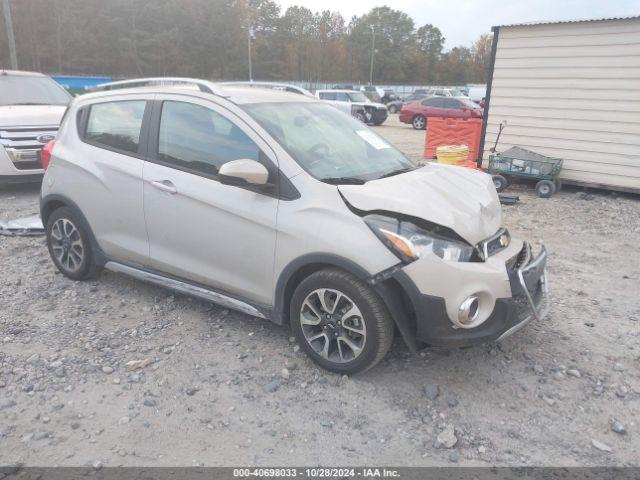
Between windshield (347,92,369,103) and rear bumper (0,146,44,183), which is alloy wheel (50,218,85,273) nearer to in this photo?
rear bumper (0,146,44,183)

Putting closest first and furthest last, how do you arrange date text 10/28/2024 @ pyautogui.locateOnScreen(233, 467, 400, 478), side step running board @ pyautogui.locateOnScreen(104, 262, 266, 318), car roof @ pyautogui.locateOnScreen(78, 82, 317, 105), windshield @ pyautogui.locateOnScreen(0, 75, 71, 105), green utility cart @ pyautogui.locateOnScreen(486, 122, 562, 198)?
1. date text 10/28/2024 @ pyautogui.locateOnScreen(233, 467, 400, 478)
2. side step running board @ pyautogui.locateOnScreen(104, 262, 266, 318)
3. car roof @ pyautogui.locateOnScreen(78, 82, 317, 105)
4. windshield @ pyautogui.locateOnScreen(0, 75, 71, 105)
5. green utility cart @ pyautogui.locateOnScreen(486, 122, 562, 198)

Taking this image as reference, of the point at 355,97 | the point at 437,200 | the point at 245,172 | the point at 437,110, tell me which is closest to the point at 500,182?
the point at 437,200

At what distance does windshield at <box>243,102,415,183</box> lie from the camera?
3491 mm

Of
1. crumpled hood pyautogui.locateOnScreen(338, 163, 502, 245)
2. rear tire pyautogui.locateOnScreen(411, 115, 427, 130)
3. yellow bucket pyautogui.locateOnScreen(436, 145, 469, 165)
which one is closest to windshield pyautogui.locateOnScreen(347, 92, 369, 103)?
rear tire pyautogui.locateOnScreen(411, 115, 427, 130)

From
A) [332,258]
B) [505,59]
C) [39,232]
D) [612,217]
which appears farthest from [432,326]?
[505,59]

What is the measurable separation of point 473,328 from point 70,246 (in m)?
3.60

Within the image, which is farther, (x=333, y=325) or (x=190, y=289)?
(x=190, y=289)

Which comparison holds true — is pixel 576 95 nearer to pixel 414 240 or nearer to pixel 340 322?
pixel 414 240

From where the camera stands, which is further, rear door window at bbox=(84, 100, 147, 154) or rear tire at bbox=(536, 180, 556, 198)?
rear tire at bbox=(536, 180, 556, 198)

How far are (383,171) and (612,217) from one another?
5379 mm

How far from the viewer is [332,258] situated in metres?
3.10

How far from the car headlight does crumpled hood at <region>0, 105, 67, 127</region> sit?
277 inches

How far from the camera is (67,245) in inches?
186

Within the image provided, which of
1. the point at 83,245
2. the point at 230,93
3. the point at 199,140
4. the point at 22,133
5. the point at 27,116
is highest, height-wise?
the point at 230,93
